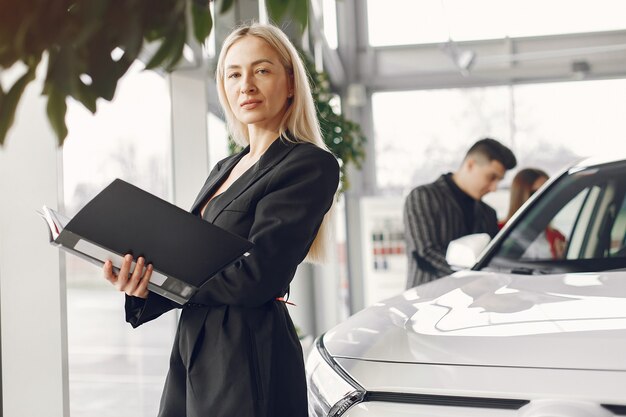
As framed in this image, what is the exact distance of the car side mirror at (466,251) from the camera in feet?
8.04

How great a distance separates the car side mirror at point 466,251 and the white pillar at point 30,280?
1.24 m

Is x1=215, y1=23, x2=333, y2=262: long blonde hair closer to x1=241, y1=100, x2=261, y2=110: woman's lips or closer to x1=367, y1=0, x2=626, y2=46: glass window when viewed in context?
x1=241, y1=100, x2=261, y2=110: woman's lips

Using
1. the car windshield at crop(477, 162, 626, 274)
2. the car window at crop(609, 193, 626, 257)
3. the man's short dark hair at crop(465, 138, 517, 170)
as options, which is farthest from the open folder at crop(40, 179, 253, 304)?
the man's short dark hair at crop(465, 138, 517, 170)

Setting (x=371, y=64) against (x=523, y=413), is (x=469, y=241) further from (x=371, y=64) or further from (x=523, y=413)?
(x=371, y=64)

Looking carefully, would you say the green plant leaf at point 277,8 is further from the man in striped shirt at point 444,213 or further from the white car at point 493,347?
the man in striped shirt at point 444,213

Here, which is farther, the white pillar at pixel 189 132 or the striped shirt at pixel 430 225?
the white pillar at pixel 189 132

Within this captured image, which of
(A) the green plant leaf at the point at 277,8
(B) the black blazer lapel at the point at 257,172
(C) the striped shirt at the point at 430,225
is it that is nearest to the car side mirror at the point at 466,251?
(C) the striped shirt at the point at 430,225

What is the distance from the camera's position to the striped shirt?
3.43 m

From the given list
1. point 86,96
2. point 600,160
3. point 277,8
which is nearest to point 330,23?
point 600,160

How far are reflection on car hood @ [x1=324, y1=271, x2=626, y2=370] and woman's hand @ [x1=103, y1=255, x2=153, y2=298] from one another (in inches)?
21.0

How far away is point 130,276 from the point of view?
146 centimetres

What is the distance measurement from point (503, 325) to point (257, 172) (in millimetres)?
626

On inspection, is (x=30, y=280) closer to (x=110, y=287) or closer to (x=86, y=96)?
(x=110, y=287)

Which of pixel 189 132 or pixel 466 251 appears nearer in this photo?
pixel 466 251
